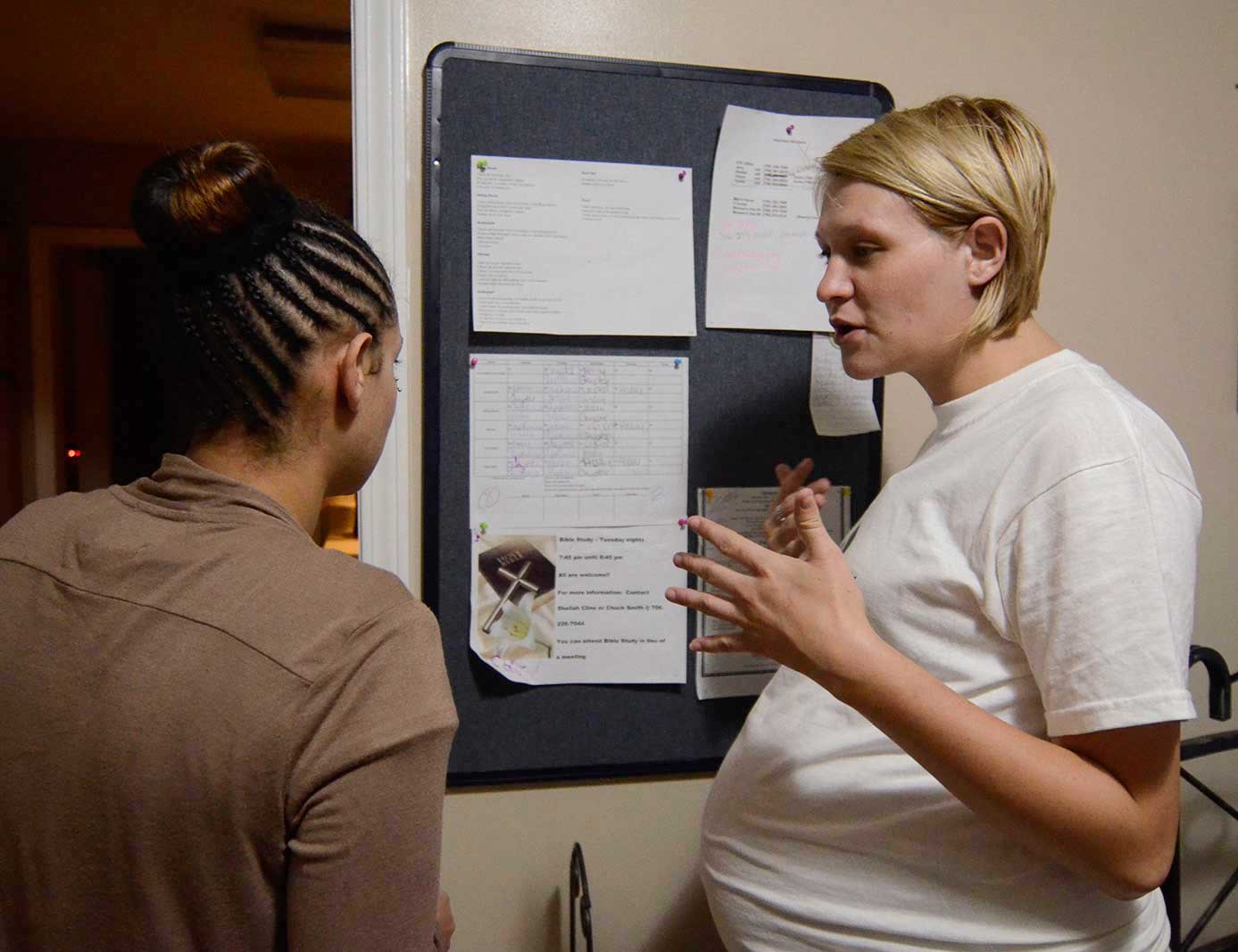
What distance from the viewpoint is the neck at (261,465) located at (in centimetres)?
69

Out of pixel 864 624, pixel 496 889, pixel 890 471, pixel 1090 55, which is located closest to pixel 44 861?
pixel 864 624

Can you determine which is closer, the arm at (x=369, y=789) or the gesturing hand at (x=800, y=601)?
the arm at (x=369, y=789)

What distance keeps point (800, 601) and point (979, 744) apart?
194 millimetres

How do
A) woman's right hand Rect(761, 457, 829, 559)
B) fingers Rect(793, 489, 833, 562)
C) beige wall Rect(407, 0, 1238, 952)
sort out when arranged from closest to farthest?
fingers Rect(793, 489, 833, 562)
woman's right hand Rect(761, 457, 829, 559)
beige wall Rect(407, 0, 1238, 952)

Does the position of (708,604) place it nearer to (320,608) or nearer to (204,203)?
(320,608)

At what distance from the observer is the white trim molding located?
117 cm

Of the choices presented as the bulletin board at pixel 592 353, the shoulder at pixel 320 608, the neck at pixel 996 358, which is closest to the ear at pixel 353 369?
the shoulder at pixel 320 608

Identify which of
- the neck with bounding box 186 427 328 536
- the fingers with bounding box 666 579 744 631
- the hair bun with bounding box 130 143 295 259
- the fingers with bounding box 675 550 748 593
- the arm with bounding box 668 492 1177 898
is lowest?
the arm with bounding box 668 492 1177 898

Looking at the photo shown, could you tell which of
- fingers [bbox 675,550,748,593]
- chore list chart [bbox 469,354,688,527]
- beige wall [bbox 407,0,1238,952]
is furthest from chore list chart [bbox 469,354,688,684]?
fingers [bbox 675,550,748,593]

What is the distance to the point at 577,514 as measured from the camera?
1261mm

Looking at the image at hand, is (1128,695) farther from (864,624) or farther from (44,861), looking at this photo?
(44,861)

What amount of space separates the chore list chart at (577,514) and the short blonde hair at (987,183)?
477 mm

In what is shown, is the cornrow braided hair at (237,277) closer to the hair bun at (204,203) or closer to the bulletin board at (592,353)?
the hair bun at (204,203)

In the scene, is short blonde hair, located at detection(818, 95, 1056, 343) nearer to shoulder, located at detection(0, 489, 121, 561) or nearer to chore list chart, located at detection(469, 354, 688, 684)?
chore list chart, located at detection(469, 354, 688, 684)
